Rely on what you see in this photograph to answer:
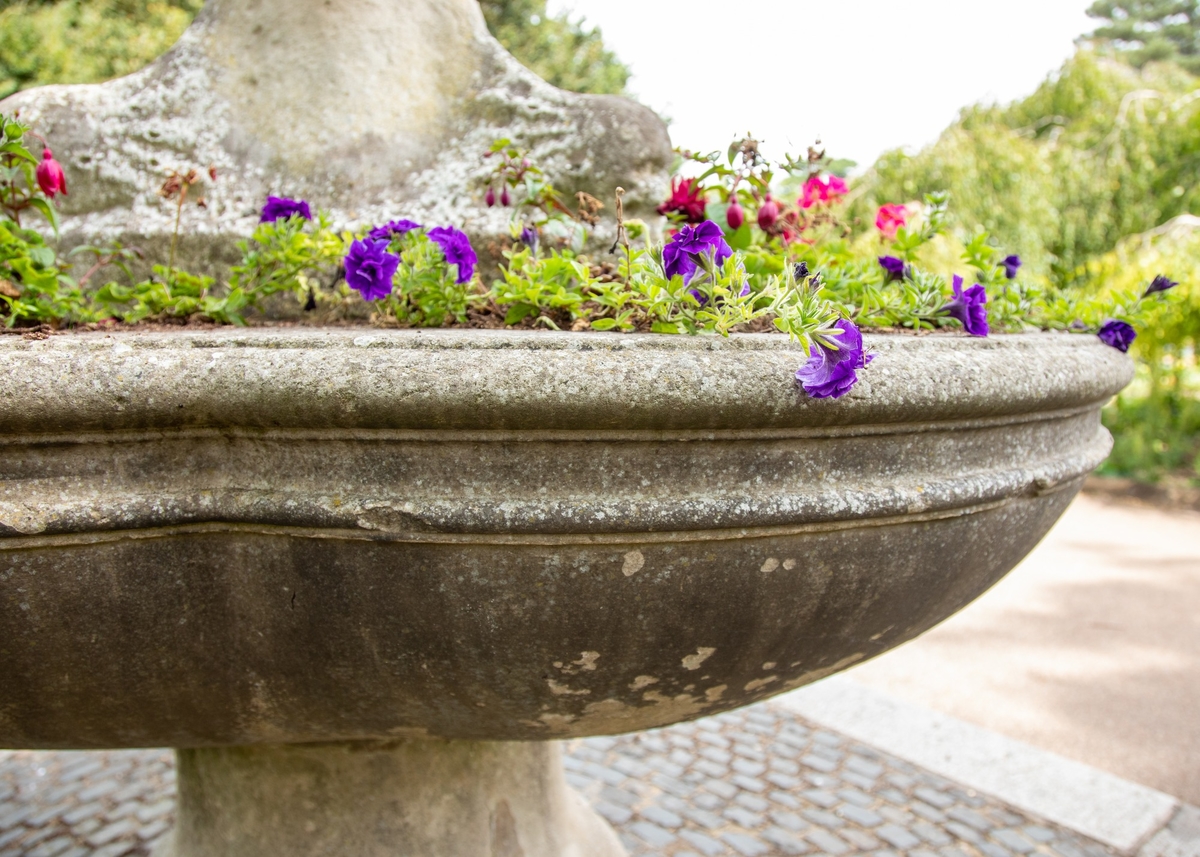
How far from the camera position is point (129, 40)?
7.24 meters

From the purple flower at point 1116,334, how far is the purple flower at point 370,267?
1164 mm

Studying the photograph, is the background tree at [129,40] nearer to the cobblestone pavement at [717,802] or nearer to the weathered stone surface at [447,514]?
the cobblestone pavement at [717,802]

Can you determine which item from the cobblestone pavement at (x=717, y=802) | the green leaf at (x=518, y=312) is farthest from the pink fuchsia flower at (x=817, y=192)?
the cobblestone pavement at (x=717, y=802)

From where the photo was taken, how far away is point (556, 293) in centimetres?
127

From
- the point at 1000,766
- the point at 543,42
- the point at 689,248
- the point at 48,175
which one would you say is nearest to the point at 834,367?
the point at 689,248

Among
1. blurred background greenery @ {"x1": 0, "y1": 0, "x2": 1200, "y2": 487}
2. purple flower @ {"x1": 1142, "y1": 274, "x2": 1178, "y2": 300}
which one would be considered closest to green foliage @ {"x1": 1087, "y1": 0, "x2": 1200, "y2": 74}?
blurred background greenery @ {"x1": 0, "y1": 0, "x2": 1200, "y2": 487}

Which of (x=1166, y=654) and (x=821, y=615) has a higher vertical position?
(x=821, y=615)

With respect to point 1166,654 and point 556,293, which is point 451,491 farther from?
point 1166,654

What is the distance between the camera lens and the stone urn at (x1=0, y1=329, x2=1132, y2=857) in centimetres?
95

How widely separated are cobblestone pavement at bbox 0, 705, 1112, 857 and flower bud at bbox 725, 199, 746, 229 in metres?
1.61

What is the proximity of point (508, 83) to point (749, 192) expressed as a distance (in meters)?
0.58

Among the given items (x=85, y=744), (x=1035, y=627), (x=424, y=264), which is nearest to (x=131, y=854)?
(x=85, y=744)

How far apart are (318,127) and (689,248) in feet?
3.42

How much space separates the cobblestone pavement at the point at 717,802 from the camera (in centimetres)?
235
